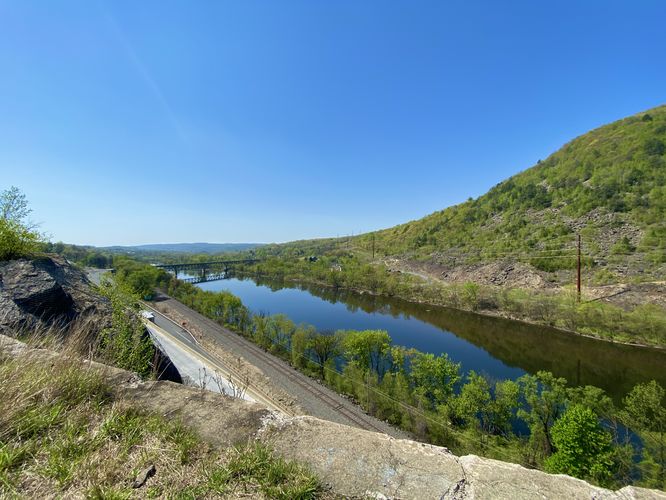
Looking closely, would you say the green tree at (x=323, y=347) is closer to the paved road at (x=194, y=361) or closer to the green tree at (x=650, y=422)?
the paved road at (x=194, y=361)

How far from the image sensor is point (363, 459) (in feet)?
6.38

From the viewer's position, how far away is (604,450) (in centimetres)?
1331

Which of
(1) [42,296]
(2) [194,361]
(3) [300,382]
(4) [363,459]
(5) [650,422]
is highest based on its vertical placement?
(1) [42,296]

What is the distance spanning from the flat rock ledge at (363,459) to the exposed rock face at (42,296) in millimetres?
3923

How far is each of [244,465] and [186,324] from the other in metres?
39.9

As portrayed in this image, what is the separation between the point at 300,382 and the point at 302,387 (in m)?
0.90

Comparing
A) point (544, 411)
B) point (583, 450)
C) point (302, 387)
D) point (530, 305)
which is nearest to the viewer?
point (583, 450)

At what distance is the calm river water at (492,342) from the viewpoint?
29.0 metres

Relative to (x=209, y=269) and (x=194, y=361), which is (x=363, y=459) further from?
(x=209, y=269)

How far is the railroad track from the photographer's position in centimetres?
1875

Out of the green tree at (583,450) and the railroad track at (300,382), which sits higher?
the green tree at (583,450)

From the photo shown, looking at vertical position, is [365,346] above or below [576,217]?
below

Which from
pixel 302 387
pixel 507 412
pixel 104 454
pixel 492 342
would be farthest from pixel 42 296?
pixel 492 342

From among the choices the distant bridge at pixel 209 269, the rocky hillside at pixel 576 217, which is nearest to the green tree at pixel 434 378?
the rocky hillside at pixel 576 217
